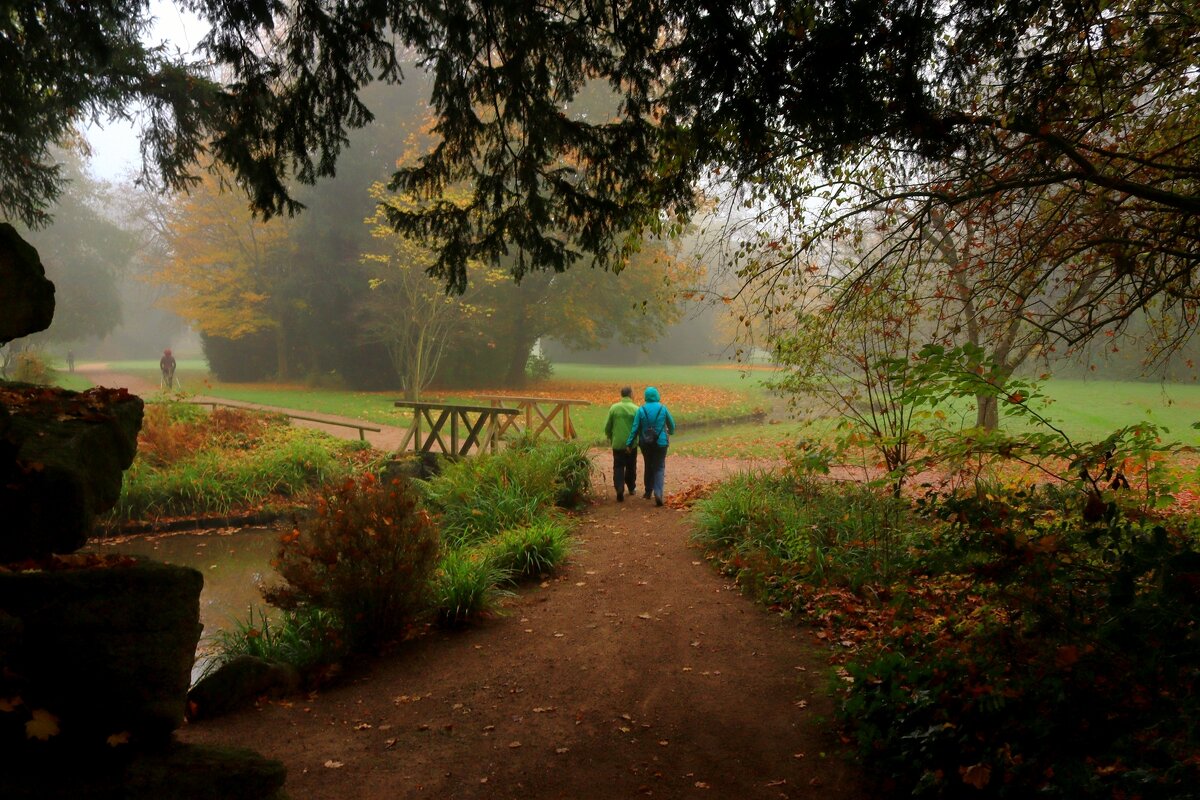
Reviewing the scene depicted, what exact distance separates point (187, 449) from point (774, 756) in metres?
12.4

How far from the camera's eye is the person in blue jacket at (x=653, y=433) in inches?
408

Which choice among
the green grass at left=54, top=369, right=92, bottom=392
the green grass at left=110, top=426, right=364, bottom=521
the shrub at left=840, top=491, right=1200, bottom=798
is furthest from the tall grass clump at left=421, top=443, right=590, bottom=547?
the green grass at left=54, top=369, right=92, bottom=392

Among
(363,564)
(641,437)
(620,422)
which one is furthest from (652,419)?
(363,564)

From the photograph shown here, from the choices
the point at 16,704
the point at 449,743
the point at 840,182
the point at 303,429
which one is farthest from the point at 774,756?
the point at 303,429

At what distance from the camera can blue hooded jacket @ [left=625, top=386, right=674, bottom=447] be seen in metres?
10.4

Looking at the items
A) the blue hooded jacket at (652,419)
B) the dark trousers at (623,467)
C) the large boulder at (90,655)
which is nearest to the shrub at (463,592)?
the large boulder at (90,655)

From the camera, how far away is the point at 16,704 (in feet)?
8.54

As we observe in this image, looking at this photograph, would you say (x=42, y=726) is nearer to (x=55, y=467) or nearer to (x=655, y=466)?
(x=55, y=467)

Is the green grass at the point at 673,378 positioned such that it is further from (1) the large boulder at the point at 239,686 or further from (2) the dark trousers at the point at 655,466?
(1) the large boulder at the point at 239,686

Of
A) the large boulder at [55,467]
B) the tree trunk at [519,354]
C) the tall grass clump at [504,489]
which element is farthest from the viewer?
the tree trunk at [519,354]

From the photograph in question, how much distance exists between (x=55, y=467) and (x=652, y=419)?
25.7ft

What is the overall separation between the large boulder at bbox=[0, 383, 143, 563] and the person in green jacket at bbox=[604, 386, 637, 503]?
749 centimetres

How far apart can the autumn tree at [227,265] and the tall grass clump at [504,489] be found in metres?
20.9

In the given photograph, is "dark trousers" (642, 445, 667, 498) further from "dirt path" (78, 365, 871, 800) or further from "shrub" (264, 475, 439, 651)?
"shrub" (264, 475, 439, 651)
